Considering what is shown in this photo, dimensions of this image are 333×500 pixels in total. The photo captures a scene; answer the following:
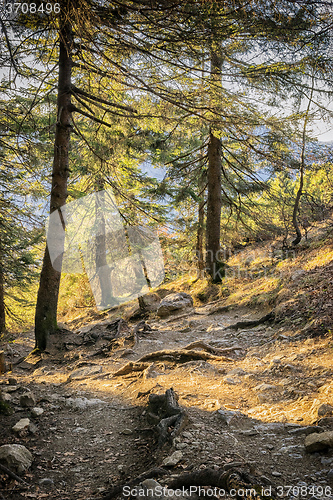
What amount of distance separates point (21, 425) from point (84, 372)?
273 cm

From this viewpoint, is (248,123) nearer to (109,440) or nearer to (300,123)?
(300,123)

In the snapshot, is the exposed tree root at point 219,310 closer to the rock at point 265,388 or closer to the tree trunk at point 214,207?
the tree trunk at point 214,207

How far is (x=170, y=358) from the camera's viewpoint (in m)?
5.76

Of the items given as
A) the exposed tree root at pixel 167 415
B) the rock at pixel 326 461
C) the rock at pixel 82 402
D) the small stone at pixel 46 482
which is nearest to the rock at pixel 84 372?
the rock at pixel 82 402

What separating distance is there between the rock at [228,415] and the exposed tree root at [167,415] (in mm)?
419

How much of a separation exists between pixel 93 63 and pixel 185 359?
6482mm

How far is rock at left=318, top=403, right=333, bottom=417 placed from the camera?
9.21 feet

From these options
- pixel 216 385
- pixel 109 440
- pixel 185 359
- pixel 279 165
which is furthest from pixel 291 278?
pixel 109 440

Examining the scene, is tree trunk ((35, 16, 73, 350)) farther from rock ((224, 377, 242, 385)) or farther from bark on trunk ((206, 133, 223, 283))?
bark on trunk ((206, 133, 223, 283))

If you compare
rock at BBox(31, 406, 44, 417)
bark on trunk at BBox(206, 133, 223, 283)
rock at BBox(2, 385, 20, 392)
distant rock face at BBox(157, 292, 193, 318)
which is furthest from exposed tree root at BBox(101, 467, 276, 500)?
bark on trunk at BBox(206, 133, 223, 283)

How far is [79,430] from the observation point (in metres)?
3.55

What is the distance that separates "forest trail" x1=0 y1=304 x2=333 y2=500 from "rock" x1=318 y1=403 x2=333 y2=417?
0.24 feet

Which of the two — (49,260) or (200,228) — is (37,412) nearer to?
(49,260)

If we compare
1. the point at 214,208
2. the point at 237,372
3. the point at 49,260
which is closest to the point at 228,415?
the point at 237,372
